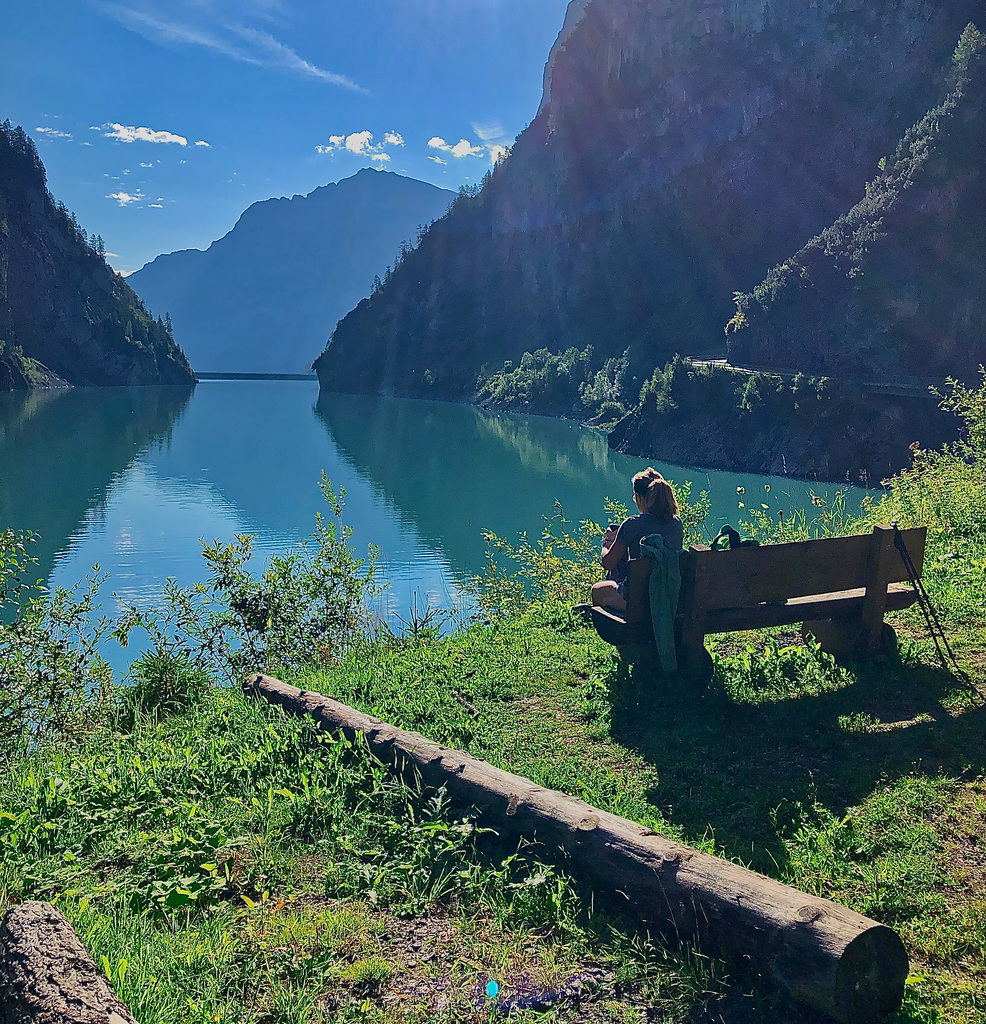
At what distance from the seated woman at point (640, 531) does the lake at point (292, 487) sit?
767 centimetres

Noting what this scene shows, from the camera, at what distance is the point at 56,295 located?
146500mm

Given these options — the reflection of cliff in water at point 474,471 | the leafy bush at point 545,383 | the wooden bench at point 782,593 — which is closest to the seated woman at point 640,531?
the wooden bench at point 782,593

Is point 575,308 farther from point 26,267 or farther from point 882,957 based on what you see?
point 882,957

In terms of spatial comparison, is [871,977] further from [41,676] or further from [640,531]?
[41,676]

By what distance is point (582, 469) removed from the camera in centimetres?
4928

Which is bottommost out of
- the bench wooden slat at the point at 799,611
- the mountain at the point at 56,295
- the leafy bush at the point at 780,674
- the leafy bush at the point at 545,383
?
the leafy bush at the point at 780,674

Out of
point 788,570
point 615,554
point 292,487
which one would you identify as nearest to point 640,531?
point 615,554

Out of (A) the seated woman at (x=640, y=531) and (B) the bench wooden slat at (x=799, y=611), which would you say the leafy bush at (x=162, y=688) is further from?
(B) the bench wooden slat at (x=799, y=611)

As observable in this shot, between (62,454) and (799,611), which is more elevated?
(799,611)

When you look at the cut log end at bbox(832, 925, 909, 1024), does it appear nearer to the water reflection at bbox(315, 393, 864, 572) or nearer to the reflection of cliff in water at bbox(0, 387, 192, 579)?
the water reflection at bbox(315, 393, 864, 572)

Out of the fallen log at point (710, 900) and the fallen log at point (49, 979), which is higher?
the fallen log at point (710, 900)

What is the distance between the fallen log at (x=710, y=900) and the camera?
287cm

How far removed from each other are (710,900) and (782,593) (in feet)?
10.5

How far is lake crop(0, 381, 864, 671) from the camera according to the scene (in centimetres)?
2244
